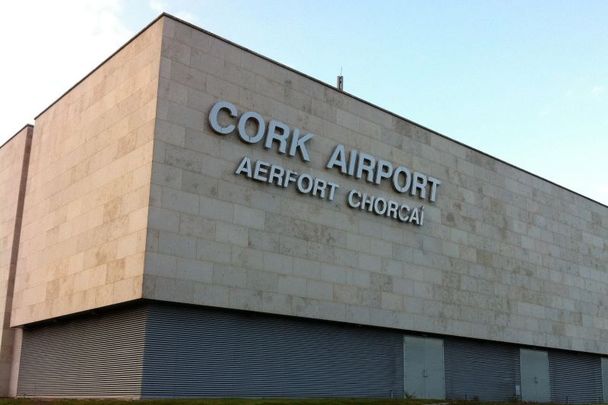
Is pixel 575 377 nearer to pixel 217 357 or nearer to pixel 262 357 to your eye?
pixel 262 357

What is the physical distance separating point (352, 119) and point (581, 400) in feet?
73.4

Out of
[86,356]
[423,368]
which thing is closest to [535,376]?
[423,368]

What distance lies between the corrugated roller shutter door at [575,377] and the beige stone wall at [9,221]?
2830 centimetres

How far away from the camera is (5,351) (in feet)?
108

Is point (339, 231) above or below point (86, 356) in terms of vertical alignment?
above

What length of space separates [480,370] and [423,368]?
4.44 m

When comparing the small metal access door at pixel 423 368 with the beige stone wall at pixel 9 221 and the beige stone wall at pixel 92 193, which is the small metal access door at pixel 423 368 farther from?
the beige stone wall at pixel 9 221

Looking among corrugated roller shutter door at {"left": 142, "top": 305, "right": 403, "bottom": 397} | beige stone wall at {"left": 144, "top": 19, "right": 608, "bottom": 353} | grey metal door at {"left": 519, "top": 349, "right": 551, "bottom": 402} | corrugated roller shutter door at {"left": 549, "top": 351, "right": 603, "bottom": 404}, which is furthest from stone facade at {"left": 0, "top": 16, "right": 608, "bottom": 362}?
corrugated roller shutter door at {"left": 549, "top": 351, "right": 603, "bottom": 404}

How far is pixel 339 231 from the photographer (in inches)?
1203

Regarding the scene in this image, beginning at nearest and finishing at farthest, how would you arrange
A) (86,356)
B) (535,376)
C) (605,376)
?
(86,356) < (535,376) < (605,376)

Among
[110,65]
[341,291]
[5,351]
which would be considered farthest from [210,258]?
[5,351]

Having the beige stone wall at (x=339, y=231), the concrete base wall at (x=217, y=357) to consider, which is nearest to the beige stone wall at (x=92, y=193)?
the beige stone wall at (x=339, y=231)

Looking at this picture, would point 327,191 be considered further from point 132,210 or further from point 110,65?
point 110,65

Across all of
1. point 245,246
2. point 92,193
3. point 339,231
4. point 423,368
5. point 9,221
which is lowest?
point 423,368
